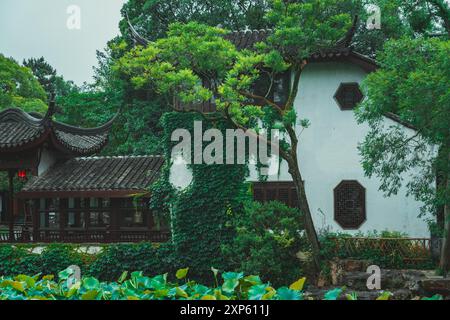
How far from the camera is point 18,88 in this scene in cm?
2841

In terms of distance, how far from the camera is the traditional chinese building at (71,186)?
14.8m

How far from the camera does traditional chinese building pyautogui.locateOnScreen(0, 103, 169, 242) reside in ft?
48.6

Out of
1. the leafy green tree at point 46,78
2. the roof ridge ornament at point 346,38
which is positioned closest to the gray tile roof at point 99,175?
the roof ridge ornament at point 346,38

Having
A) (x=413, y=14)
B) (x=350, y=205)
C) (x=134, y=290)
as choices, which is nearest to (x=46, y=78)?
(x=350, y=205)

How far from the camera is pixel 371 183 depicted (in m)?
14.7

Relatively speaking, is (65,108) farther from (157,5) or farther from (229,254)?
(229,254)

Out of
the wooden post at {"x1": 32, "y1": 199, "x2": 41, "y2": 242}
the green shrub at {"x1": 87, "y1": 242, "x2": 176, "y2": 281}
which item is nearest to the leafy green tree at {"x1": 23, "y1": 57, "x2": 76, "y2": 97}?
the wooden post at {"x1": 32, "y1": 199, "x2": 41, "y2": 242}

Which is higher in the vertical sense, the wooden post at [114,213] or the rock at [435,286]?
the wooden post at [114,213]

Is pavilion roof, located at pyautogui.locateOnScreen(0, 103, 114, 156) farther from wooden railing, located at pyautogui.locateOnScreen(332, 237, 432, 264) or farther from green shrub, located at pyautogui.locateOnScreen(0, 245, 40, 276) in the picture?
wooden railing, located at pyautogui.locateOnScreen(332, 237, 432, 264)

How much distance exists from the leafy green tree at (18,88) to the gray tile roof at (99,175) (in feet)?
32.3

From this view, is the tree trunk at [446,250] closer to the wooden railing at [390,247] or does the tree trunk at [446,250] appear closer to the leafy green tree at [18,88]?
the wooden railing at [390,247]

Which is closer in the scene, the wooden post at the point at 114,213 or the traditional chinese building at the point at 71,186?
the traditional chinese building at the point at 71,186

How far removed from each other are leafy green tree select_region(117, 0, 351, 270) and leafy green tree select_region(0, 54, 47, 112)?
13.6m
